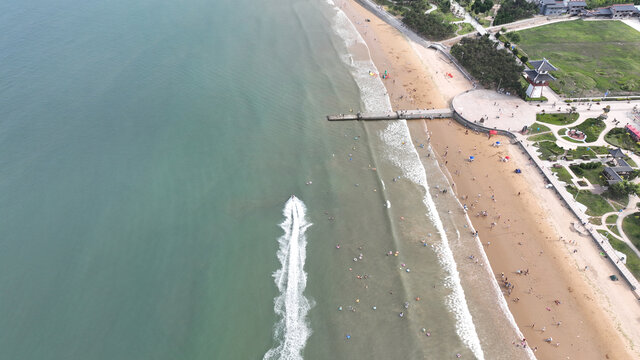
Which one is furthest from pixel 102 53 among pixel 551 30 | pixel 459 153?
pixel 551 30

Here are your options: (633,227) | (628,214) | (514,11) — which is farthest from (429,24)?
(633,227)

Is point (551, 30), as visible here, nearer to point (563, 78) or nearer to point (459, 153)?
point (563, 78)

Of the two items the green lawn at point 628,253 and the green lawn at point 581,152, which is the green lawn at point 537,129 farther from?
the green lawn at point 628,253

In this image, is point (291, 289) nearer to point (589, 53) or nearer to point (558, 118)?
point (558, 118)

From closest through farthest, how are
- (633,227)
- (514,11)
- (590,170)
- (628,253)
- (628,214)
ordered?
(628,253) → (633,227) → (628,214) → (590,170) → (514,11)

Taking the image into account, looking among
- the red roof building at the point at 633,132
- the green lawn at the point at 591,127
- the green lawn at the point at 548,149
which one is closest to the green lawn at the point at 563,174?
the green lawn at the point at 548,149
